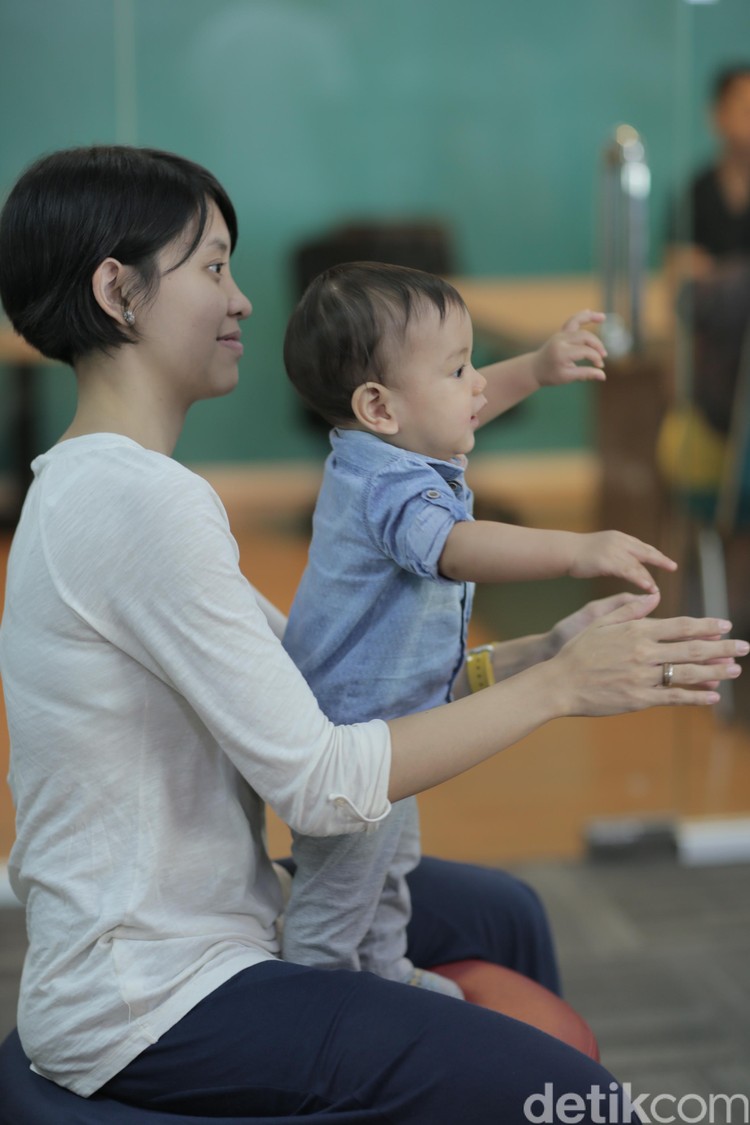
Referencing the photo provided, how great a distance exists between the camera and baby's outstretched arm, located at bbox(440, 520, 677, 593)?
1150 millimetres

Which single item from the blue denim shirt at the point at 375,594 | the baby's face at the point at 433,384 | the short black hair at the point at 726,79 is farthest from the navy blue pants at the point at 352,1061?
the short black hair at the point at 726,79

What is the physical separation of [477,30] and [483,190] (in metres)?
0.29

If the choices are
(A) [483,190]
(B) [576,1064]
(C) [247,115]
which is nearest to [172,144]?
(C) [247,115]

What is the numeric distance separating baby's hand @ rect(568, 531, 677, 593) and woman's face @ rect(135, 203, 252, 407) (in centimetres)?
38

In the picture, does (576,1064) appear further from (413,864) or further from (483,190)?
(483,190)

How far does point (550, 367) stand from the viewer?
140cm

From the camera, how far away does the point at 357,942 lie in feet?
4.30

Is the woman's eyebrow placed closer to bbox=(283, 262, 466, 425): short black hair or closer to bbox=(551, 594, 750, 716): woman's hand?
bbox=(283, 262, 466, 425): short black hair

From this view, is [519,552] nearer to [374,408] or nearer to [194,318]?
[374,408]

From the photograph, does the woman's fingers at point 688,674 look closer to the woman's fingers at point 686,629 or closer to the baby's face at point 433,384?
the woman's fingers at point 686,629

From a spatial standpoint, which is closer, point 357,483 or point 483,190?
point 357,483

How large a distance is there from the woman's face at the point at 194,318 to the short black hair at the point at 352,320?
7 cm

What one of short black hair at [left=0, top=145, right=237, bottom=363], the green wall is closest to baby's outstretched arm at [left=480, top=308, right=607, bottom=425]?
short black hair at [left=0, top=145, right=237, bottom=363]

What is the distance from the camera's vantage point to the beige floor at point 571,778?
113 inches
